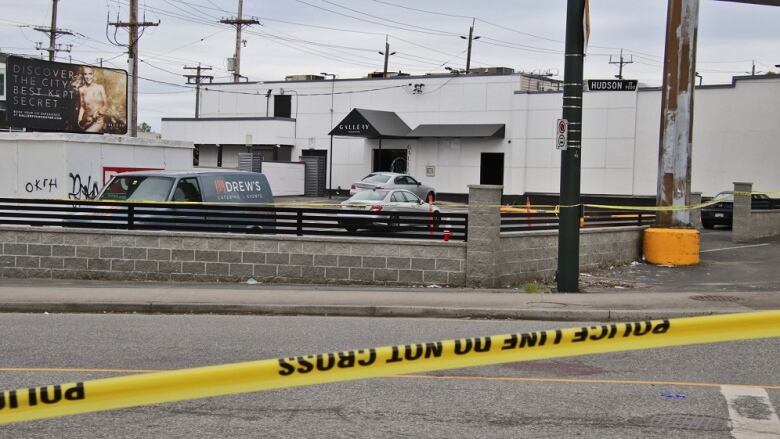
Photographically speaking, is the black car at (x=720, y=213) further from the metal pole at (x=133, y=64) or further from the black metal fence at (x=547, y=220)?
the metal pole at (x=133, y=64)

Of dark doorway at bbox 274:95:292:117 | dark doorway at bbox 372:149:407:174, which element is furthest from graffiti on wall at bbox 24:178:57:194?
dark doorway at bbox 274:95:292:117

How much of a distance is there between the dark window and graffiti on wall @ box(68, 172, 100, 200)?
6332 mm

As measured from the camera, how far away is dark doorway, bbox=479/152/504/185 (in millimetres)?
43781

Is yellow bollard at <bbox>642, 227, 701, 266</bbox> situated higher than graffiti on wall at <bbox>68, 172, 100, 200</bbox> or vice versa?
graffiti on wall at <bbox>68, 172, 100, 200</bbox>

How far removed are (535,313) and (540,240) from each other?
3.76 meters

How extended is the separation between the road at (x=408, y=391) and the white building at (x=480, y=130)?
1148 inches

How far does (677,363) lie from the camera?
8133mm

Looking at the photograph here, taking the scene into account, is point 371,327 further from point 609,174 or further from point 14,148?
point 609,174

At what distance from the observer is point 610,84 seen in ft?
45.2

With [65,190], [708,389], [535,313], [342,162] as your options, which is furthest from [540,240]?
[342,162]

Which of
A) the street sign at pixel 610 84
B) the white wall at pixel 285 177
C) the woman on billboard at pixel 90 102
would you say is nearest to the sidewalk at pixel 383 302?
the street sign at pixel 610 84

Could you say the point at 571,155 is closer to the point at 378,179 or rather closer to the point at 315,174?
the point at 378,179

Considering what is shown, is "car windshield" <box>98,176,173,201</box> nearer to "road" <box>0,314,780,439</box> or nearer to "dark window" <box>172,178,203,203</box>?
"dark window" <box>172,178,203,203</box>

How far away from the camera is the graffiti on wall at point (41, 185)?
2061 centimetres
